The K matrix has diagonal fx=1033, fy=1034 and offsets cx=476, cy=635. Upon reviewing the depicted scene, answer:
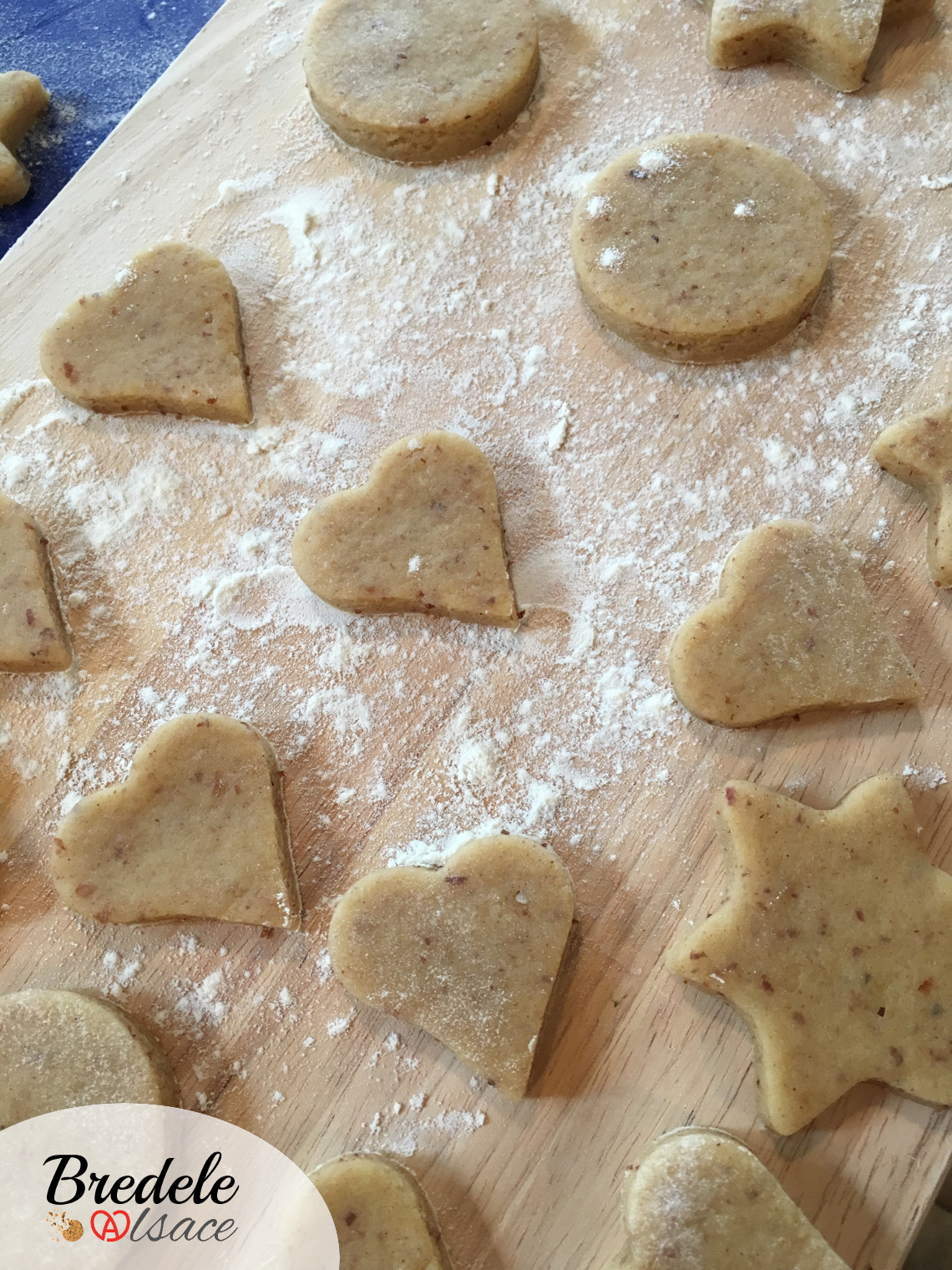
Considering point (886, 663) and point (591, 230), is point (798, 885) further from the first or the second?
point (591, 230)

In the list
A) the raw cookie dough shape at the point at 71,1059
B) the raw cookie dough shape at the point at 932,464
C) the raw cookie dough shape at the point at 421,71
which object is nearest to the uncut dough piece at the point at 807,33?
the raw cookie dough shape at the point at 421,71

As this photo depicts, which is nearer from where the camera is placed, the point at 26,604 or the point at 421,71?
the point at 26,604

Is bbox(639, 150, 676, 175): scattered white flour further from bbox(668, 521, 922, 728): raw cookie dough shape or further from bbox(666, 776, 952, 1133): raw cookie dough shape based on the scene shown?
bbox(666, 776, 952, 1133): raw cookie dough shape

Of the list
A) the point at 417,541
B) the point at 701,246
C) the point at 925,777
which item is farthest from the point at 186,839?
A: the point at 701,246

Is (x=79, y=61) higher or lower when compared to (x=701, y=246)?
higher

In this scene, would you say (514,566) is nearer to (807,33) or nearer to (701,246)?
(701,246)

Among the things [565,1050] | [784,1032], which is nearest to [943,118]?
[784,1032]

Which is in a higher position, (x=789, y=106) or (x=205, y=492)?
(x=205, y=492)
